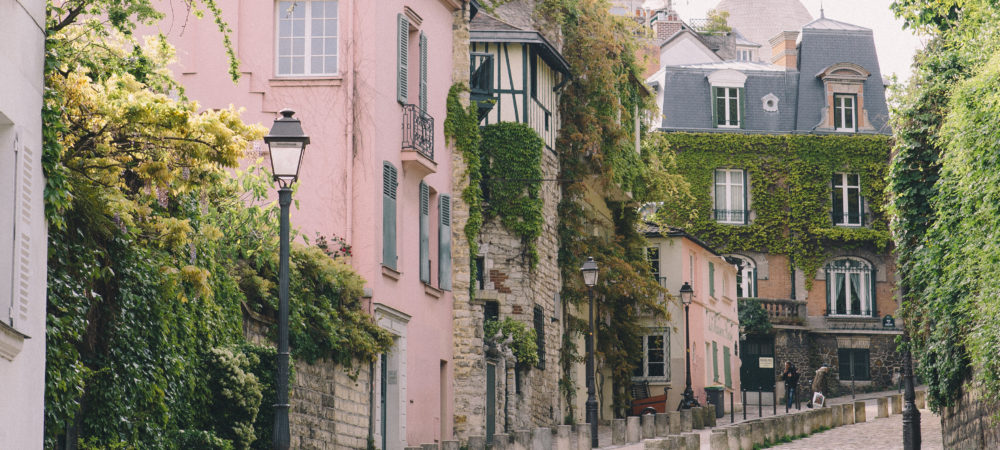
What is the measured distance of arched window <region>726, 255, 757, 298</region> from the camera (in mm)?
52581

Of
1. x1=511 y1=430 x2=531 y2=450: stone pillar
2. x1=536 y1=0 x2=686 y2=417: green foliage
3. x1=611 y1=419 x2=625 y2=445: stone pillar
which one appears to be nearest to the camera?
x1=511 y1=430 x2=531 y2=450: stone pillar

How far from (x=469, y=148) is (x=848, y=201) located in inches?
1186

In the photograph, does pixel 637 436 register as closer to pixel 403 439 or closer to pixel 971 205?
pixel 403 439

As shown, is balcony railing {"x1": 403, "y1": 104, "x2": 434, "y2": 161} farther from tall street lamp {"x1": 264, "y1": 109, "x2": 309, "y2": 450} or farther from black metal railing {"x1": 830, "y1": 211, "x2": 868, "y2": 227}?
black metal railing {"x1": 830, "y1": 211, "x2": 868, "y2": 227}

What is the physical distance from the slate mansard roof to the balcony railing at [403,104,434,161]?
29.7 meters

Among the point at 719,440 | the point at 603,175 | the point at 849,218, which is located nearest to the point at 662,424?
the point at 719,440

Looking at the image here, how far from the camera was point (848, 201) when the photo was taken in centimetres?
5350

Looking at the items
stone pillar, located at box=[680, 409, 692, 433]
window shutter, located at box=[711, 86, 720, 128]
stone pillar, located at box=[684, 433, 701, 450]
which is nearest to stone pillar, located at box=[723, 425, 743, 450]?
stone pillar, located at box=[684, 433, 701, 450]

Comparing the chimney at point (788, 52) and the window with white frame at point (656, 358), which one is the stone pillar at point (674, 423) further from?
the chimney at point (788, 52)

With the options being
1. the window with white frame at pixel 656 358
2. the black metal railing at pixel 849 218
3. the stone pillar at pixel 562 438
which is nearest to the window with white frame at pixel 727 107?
the black metal railing at pixel 849 218

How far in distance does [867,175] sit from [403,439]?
3423 cm

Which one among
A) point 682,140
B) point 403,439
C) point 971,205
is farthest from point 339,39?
point 682,140

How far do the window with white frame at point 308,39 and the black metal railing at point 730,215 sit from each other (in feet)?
105

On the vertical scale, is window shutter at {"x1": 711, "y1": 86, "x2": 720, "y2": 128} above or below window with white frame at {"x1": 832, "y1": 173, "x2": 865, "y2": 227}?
above
